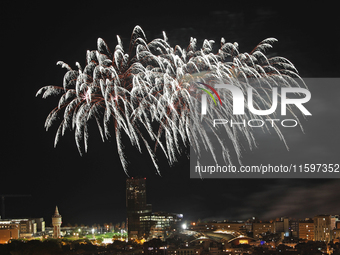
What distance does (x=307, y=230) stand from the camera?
31172mm

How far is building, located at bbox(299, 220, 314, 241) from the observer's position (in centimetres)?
3099

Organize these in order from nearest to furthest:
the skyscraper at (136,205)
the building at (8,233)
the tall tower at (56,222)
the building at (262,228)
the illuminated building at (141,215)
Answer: the building at (8,233) → the illuminated building at (141,215) → the skyscraper at (136,205) → the tall tower at (56,222) → the building at (262,228)

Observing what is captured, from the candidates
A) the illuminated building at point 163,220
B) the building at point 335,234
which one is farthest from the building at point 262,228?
the building at point 335,234

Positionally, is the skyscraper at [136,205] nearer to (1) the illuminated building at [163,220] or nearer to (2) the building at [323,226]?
(1) the illuminated building at [163,220]

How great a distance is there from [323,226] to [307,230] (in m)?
1.32

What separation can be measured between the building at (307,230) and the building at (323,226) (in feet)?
2.02

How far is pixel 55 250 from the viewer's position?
21797 mm

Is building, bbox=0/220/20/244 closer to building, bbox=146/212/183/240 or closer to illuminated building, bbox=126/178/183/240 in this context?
illuminated building, bbox=126/178/183/240

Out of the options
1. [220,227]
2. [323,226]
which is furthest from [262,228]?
[323,226]

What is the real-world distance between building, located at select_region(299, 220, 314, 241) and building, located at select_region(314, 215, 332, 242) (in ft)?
2.02

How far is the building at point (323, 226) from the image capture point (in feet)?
97.8

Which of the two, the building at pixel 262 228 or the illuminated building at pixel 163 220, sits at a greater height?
the illuminated building at pixel 163 220

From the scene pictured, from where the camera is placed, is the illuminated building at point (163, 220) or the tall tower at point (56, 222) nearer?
the illuminated building at point (163, 220)

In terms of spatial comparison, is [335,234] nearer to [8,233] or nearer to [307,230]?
[307,230]
